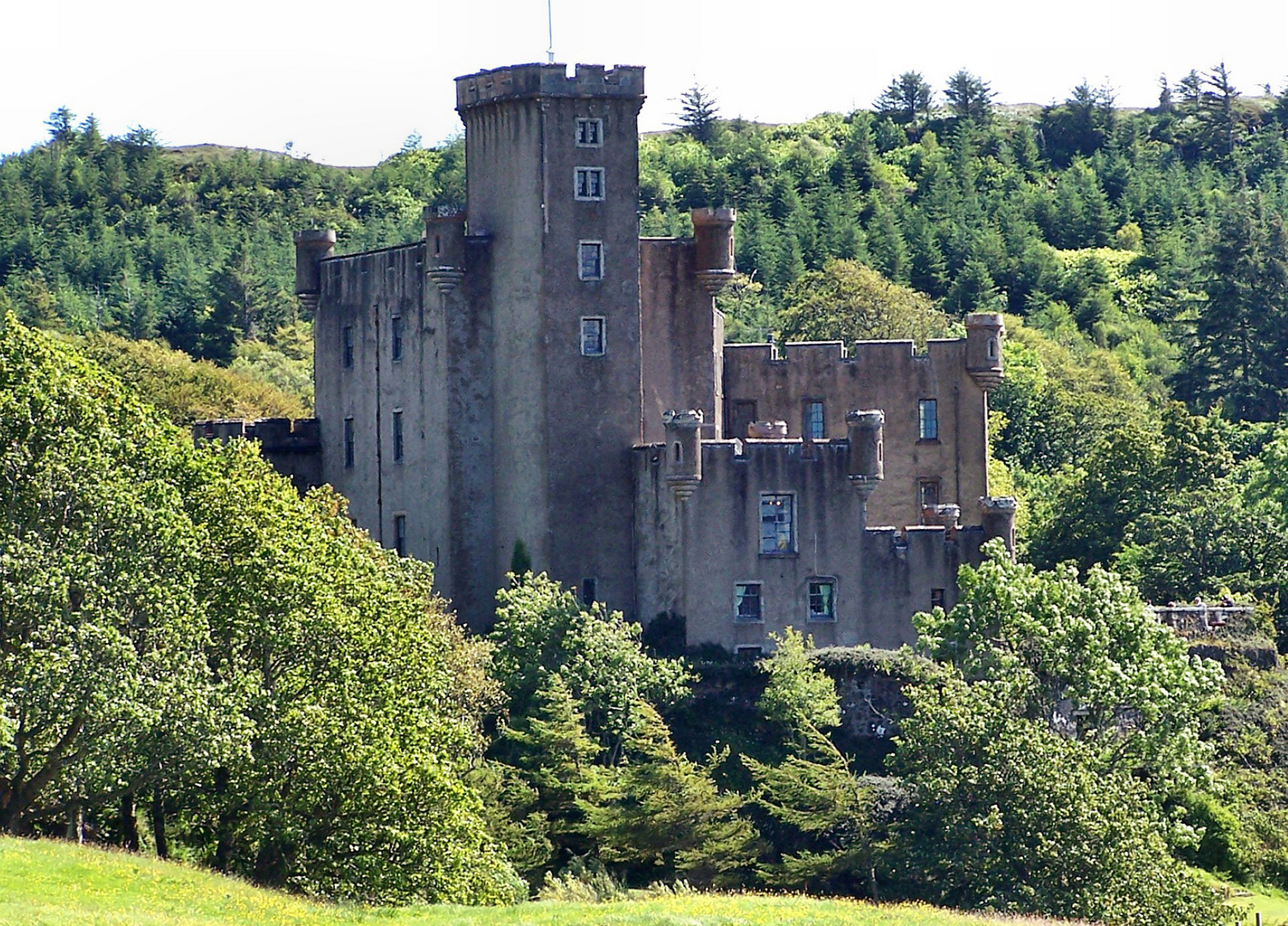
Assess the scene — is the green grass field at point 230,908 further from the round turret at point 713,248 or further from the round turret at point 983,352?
the round turret at point 983,352

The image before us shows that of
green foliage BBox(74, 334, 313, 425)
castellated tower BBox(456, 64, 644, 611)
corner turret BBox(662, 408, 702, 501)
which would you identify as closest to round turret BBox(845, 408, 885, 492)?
corner turret BBox(662, 408, 702, 501)

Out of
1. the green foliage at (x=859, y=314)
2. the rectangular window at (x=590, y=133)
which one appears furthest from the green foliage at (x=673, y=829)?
the green foliage at (x=859, y=314)

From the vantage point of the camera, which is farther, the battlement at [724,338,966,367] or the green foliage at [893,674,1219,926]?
the battlement at [724,338,966,367]

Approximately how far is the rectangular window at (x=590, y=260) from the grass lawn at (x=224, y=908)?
22867mm

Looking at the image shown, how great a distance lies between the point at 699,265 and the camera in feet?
238

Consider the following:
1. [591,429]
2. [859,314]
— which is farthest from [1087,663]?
[859,314]

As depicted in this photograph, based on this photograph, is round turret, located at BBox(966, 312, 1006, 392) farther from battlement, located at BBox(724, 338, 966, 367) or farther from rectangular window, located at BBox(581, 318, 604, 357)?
rectangular window, located at BBox(581, 318, 604, 357)

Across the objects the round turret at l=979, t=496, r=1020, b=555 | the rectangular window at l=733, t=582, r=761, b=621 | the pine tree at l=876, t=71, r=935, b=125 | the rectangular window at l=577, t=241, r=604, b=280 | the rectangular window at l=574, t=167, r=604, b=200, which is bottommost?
the rectangular window at l=733, t=582, r=761, b=621

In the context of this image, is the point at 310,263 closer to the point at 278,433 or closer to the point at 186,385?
the point at 278,433

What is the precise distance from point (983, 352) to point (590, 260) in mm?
14254

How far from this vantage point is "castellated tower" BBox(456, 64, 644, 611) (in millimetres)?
69375

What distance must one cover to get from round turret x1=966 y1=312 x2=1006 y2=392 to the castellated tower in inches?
492

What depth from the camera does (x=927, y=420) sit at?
77938 mm

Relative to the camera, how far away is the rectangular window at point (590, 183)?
69.8 metres
